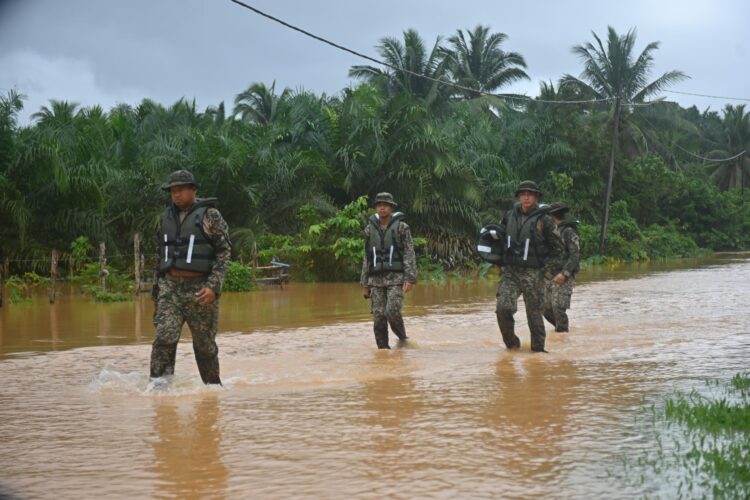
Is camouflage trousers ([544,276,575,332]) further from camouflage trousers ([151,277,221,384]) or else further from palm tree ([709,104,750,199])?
palm tree ([709,104,750,199])

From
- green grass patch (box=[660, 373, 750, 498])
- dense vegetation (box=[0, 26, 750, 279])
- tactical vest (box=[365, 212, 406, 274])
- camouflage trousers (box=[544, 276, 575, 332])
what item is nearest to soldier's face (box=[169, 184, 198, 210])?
tactical vest (box=[365, 212, 406, 274])

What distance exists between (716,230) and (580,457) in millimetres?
48509

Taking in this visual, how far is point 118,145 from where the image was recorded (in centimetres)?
2633

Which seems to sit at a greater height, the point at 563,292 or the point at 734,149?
the point at 734,149

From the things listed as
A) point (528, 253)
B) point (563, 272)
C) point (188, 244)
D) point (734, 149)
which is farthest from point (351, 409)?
point (734, 149)

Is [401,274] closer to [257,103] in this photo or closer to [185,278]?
[185,278]

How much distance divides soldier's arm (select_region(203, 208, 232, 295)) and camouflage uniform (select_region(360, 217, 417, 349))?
3.04 metres

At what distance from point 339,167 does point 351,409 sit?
822 inches

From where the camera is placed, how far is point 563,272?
456 inches

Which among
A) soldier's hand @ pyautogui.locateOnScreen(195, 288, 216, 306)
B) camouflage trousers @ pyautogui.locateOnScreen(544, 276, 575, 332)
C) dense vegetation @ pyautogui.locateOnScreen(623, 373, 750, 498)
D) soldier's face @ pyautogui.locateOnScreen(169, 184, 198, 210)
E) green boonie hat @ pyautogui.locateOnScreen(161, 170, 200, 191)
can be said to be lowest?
dense vegetation @ pyautogui.locateOnScreen(623, 373, 750, 498)

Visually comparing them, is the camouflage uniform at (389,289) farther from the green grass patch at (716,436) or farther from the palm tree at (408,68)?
the palm tree at (408,68)

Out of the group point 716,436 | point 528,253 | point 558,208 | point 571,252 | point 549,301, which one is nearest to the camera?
point 716,436

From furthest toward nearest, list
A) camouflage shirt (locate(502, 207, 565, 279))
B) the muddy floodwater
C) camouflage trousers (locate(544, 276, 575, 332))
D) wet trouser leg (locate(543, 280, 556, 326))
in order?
1. wet trouser leg (locate(543, 280, 556, 326))
2. camouflage trousers (locate(544, 276, 575, 332))
3. camouflage shirt (locate(502, 207, 565, 279))
4. the muddy floodwater

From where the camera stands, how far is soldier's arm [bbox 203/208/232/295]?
809cm
